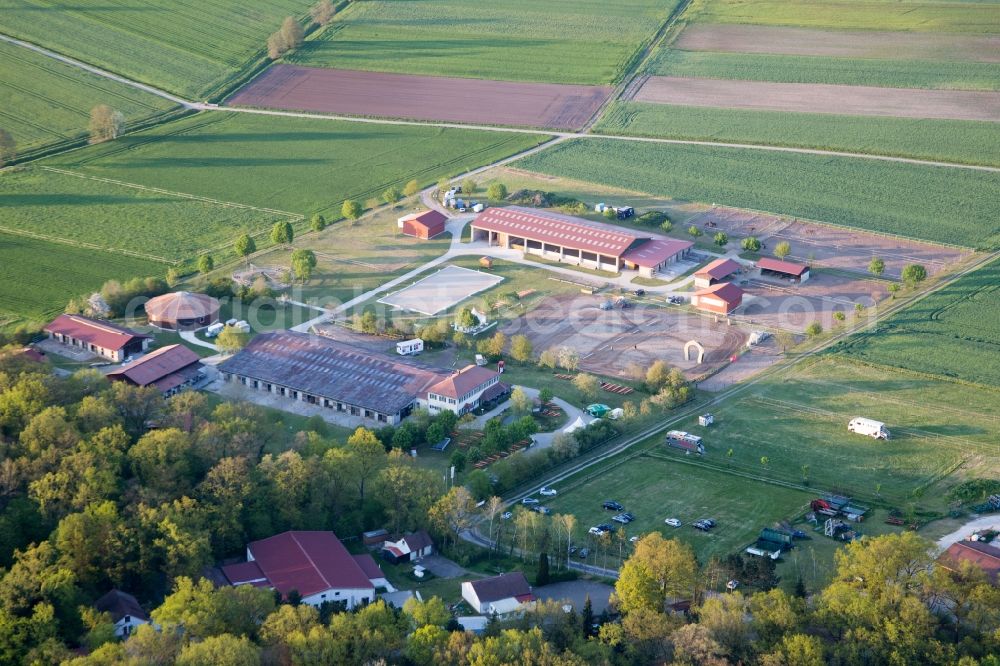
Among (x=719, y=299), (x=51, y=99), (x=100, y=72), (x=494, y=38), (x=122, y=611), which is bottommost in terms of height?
(x=122, y=611)

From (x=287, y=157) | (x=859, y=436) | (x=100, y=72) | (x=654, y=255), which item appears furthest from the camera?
(x=100, y=72)

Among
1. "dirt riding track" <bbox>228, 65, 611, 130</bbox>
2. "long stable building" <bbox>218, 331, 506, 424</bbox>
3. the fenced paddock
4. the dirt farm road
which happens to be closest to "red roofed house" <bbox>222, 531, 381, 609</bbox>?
"long stable building" <bbox>218, 331, 506, 424</bbox>

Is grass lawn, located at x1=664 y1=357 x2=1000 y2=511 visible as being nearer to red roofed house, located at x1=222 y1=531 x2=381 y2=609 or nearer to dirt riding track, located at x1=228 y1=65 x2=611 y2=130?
red roofed house, located at x1=222 y1=531 x2=381 y2=609

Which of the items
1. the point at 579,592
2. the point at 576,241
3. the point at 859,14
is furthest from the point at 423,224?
the point at 859,14

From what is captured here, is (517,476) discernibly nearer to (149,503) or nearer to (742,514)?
(742,514)

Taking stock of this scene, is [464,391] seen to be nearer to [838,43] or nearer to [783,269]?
[783,269]

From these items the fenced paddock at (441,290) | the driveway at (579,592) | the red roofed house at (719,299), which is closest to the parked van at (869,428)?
the red roofed house at (719,299)
